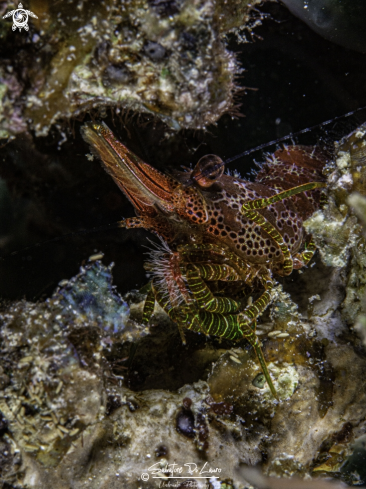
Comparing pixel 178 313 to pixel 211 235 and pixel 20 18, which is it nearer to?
pixel 211 235

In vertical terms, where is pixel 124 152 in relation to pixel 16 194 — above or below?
below

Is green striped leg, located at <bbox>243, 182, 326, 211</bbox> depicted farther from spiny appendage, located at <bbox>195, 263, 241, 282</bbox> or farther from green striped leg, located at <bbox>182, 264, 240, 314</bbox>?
green striped leg, located at <bbox>182, 264, 240, 314</bbox>

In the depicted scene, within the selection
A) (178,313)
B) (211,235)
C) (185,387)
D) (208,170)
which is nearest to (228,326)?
(178,313)

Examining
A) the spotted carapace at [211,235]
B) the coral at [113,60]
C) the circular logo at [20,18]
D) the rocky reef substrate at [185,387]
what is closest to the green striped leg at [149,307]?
the spotted carapace at [211,235]

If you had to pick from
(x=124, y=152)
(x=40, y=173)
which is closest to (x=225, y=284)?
(x=124, y=152)

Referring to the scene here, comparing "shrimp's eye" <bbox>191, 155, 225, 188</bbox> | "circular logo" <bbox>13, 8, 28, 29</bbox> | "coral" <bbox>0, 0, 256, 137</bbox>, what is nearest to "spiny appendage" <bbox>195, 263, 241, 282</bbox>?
"shrimp's eye" <bbox>191, 155, 225, 188</bbox>

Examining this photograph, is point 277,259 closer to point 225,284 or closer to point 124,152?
point 225,284
